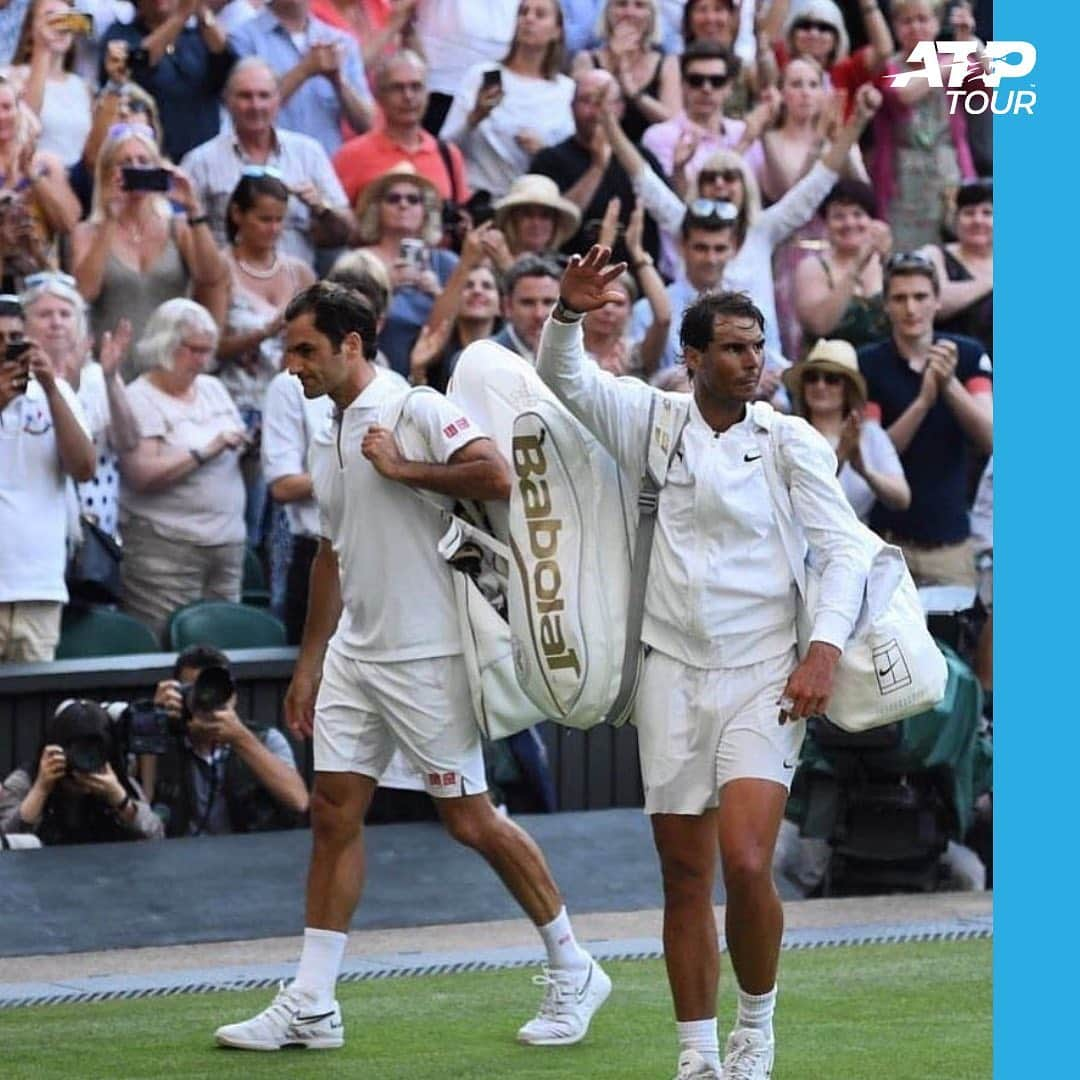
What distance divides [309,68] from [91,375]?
8.63 feet

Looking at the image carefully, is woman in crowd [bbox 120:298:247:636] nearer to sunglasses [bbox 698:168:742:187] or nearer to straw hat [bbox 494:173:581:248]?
straw hat [bbox 494:173:581:248]

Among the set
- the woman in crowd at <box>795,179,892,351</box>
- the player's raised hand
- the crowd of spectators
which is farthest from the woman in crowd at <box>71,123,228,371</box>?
the player's raised hand

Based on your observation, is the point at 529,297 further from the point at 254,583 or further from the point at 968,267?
the point at 968,267

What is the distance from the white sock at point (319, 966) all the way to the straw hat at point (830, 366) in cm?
496

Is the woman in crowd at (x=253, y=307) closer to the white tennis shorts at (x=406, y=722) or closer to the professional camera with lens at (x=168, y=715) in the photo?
the professional camera with lens at (x=168, y=715)

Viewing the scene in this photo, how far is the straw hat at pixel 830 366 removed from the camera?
1126 cm

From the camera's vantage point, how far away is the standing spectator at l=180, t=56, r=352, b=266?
1184cm

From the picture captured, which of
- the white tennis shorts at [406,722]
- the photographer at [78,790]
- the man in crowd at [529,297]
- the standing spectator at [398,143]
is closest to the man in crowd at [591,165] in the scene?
the standing spectator at [398,143]

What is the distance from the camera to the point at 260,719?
10.4 meters

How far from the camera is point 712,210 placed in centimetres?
1228

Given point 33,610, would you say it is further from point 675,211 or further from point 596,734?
point 675,211

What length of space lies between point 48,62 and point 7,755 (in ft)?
11.2

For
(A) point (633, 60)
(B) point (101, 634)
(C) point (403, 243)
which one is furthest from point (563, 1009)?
(A) point (633, 60)

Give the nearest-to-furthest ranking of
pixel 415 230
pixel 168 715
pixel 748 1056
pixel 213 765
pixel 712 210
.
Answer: pixel 748 1056
pixel 168 715
pixel 213 765
pixel 415 230
pixel 712 210
